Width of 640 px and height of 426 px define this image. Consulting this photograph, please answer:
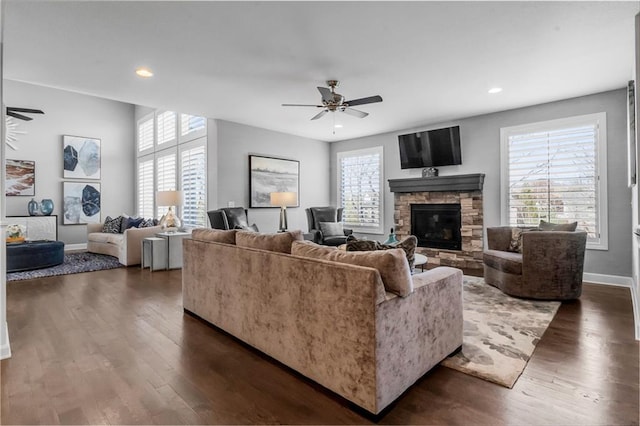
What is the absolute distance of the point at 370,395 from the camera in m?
1.66

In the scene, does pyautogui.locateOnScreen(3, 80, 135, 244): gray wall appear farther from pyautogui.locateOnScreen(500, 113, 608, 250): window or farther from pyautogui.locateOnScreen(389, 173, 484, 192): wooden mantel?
pyautogui.locateOnScreen(500, 113, 608, 250): window

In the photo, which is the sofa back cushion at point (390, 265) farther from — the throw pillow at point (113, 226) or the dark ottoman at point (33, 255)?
the throw pillow at point (113, 226)

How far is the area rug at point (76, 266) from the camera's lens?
196 inches

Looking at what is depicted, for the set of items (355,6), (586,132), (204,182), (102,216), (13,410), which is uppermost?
(355,6)

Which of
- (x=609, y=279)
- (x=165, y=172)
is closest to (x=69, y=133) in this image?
(x=165, y=172)

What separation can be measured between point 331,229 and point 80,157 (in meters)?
6.82

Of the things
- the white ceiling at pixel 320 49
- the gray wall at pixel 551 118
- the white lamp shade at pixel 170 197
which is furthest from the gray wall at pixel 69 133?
the gray wall at pixel 551 118

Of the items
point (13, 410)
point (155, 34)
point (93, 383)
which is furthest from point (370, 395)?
point (155, 34)

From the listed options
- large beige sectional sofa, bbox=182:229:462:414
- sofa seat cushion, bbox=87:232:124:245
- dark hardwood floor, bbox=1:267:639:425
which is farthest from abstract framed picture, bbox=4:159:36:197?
large beige sectional sofa, bbox=182:229:462:414

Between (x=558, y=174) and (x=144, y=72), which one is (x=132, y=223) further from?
(x=558, y=174)

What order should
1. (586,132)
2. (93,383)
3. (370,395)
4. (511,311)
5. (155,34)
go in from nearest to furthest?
1. (370,395)
2. (93,383)
3. (155,34)
4. (511,311)
5. (586,132)

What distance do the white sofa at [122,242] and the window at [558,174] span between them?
6.31m

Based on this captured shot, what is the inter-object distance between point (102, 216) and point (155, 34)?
746 centimetres

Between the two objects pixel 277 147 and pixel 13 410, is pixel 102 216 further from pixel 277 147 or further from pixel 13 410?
pixel 13 410
